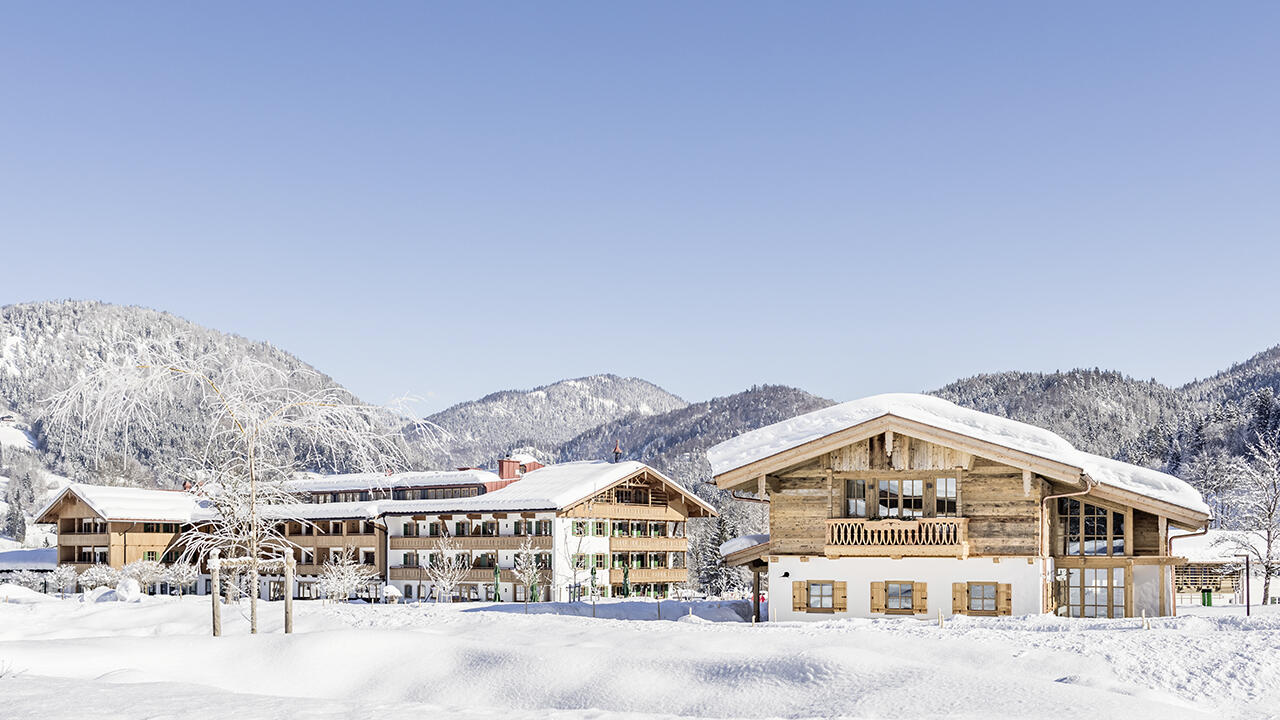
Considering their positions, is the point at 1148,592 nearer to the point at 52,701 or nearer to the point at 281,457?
the point at 281,457

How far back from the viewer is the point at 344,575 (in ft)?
193

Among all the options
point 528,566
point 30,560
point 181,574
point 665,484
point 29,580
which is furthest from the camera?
point 30,560

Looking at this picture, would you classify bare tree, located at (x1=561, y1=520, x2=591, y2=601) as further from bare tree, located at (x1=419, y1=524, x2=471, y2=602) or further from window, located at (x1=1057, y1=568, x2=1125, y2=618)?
window, located at (x1=1057, y1=568, x2=1125, y2=618)

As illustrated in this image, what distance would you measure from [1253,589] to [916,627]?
2129 inches

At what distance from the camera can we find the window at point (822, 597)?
108ft

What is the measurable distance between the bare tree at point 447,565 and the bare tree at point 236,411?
38.7 meters

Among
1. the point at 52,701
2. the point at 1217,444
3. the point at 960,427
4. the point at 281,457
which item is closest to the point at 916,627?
the point at 960,427

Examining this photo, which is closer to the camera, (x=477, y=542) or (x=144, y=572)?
(x=477, y=542)

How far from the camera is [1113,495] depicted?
33.9 meters

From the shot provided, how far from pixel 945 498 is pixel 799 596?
207 inches

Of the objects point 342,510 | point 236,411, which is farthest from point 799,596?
point 342,510

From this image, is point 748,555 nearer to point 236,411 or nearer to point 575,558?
point 236,411

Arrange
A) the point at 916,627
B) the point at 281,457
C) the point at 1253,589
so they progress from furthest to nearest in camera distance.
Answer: the point at 1253,589
the point at 916,627
the point at 281,457

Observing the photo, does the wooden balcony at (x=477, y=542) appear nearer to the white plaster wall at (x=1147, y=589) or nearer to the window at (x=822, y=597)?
the window at (x=822, y=597)
